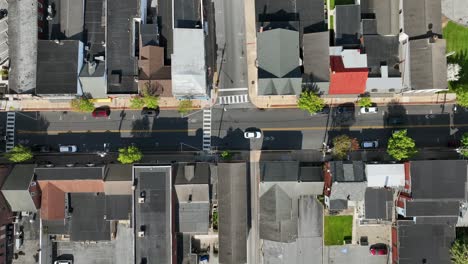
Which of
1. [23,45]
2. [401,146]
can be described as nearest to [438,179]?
[401,146]

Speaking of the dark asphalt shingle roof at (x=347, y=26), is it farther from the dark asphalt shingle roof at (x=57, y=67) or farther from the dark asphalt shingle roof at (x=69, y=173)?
the dark asphalt shingle roof at (x=69, y=173)

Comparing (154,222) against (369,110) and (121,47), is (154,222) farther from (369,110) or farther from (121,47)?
(369,110)

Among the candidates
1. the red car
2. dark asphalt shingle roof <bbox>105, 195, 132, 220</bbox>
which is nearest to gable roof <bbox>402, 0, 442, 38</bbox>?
the red car

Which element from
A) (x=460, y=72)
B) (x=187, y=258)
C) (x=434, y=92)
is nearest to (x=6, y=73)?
(x=187, y=258)

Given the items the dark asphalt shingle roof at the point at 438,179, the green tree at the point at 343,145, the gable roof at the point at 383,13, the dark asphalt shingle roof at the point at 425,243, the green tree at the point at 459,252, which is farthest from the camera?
the gable roof at the point at 383,13

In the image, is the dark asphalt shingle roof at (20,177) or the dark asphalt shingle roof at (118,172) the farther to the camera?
the dark asphalt shingle roof at (118,172)

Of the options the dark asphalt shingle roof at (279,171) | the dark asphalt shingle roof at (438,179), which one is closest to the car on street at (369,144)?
the dark asphalt shingle roof at (438,179)
